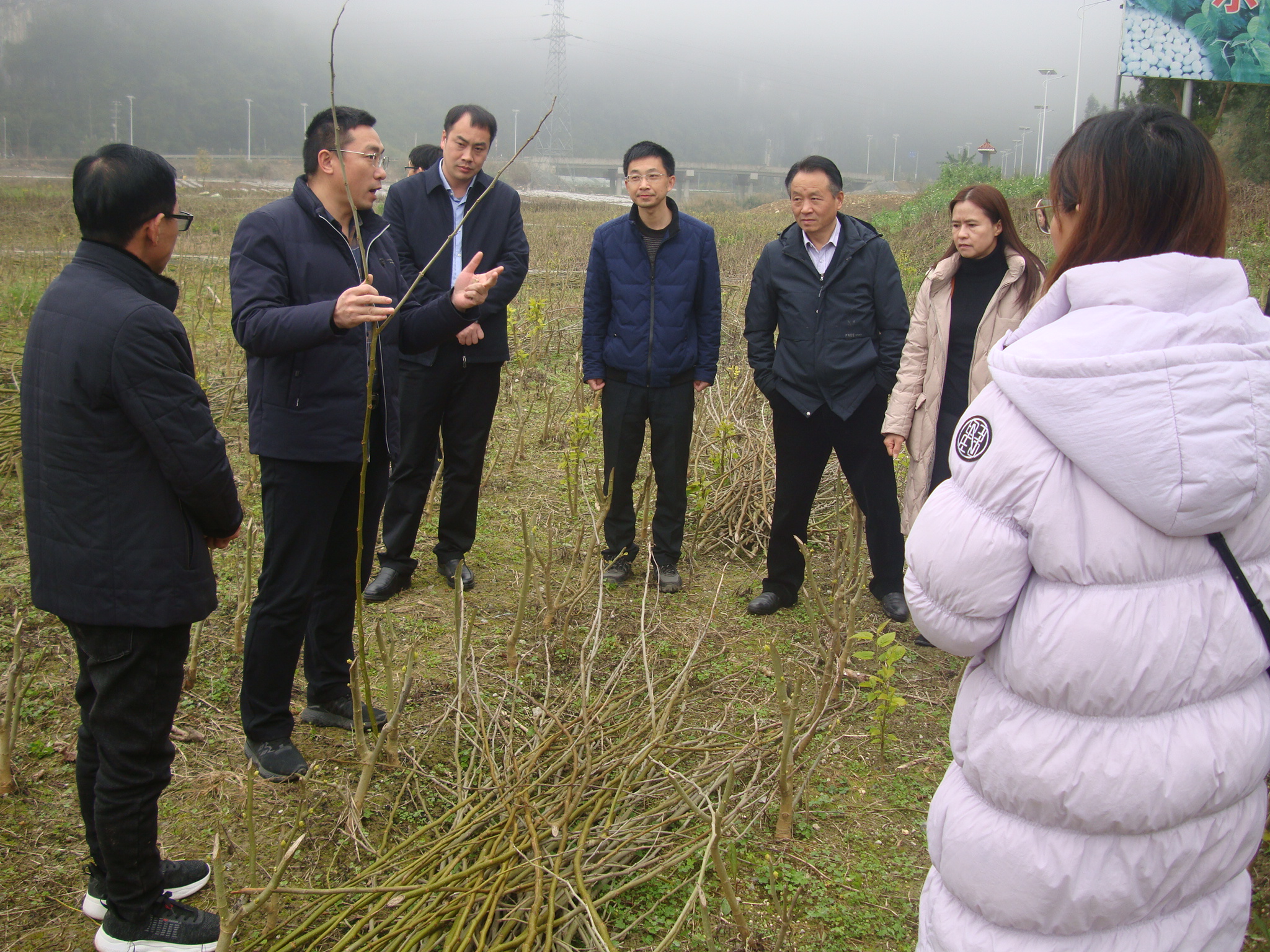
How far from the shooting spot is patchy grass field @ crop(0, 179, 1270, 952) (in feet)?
7.19

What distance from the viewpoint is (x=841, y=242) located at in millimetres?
3703

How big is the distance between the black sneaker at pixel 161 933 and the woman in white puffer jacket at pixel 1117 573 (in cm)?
161

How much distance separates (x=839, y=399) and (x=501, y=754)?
6.22 feet

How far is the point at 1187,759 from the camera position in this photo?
1195 millimetres

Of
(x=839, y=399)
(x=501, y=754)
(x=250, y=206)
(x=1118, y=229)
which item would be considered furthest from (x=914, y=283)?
(x=250, y=206)

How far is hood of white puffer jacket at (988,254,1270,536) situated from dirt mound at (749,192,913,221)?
119ft

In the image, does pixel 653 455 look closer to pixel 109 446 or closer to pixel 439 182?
pixel 439 182

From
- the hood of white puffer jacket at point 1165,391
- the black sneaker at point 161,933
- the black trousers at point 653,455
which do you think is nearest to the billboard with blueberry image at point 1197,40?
the black trousers at point 653,455

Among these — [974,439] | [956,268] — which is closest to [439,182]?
[956,268]

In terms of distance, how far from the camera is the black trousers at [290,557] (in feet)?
8.43

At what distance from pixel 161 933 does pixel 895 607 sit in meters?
2.86

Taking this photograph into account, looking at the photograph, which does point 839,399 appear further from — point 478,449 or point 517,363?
point 517,363

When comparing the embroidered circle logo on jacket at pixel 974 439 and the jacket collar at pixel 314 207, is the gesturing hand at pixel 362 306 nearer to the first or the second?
the jacket collar at pixel 314 207

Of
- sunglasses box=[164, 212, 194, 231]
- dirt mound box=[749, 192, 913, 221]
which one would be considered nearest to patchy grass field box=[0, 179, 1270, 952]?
sunglasses box=[164, 212, 194, 231]
